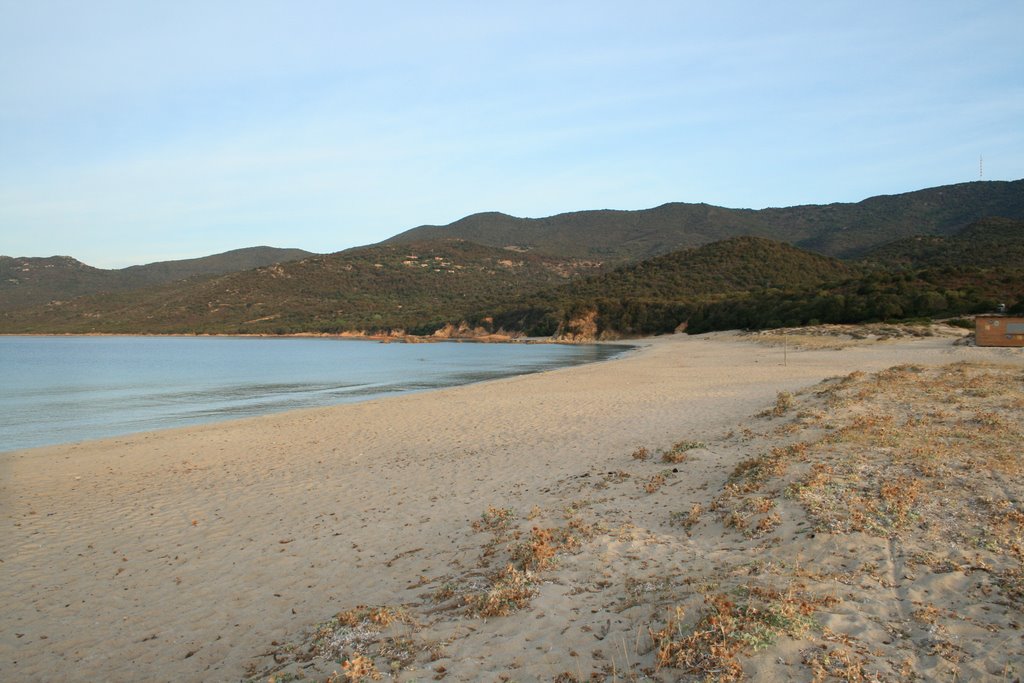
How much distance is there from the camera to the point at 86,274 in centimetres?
15762

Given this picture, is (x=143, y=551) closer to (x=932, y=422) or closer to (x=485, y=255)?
(x=932, y=422)

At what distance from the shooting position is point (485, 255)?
126 meters

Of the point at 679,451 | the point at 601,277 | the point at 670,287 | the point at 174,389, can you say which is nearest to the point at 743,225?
the point at 601,277

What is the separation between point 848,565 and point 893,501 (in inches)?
50.6

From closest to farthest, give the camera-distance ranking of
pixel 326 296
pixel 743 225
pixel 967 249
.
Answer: pixel 967 249, pixel 326 296, pixel 743 225

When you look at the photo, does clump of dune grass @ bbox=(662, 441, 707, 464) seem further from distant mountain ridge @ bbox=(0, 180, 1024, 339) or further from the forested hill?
the forested hill

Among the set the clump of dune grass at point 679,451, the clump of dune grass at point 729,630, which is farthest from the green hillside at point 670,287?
the clump of dune grass at point 729,630

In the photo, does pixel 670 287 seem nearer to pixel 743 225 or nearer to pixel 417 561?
pixel 743 225

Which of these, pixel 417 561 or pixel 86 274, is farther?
pixel 86 274

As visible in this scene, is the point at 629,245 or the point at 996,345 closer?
the point at 996,345

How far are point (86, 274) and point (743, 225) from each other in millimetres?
150703

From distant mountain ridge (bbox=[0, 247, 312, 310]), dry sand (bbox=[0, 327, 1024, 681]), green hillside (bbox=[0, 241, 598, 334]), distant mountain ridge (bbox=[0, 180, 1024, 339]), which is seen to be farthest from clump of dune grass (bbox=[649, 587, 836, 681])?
distant mountain ridge (bbox=[0, 247, 312, 310])

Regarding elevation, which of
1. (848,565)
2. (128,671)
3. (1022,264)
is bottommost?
(128,671)

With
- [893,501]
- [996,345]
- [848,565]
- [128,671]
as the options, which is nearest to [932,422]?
[893,501]
